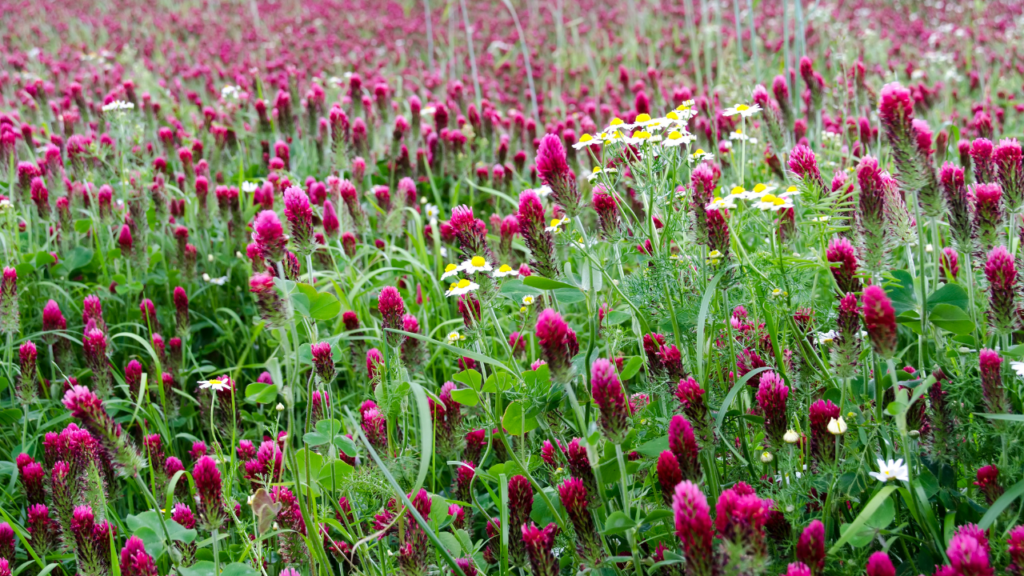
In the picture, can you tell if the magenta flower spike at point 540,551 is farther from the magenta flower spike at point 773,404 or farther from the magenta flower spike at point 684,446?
the magenta flower spike at point 773,404

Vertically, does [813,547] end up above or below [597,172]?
below

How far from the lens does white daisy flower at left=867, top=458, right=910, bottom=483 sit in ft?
5.06

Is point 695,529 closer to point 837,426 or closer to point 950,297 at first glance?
point 837,426

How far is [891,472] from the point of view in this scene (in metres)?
1.57

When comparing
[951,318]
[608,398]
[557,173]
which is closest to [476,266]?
[557,173]

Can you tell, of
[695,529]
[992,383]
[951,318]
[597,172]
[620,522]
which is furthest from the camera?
[597,172]

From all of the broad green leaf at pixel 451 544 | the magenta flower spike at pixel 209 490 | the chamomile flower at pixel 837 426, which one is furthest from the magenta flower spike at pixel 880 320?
the magenta flower spike at pixel 209 490

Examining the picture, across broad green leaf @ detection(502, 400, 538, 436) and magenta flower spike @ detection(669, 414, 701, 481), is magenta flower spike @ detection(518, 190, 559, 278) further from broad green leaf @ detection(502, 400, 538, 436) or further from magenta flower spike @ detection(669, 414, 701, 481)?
magenta flower spike @ detection(669, 414, 701, 481)

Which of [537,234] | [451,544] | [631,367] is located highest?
[537,234]

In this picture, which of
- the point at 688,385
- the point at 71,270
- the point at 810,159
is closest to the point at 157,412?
the point at 71,270

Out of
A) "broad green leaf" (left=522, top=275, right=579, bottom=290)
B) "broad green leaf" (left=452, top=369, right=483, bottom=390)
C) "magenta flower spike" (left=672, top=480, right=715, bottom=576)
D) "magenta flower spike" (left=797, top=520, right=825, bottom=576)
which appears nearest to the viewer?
"magenta flower spike" (left=672, top=480, right=715, bottom=576)

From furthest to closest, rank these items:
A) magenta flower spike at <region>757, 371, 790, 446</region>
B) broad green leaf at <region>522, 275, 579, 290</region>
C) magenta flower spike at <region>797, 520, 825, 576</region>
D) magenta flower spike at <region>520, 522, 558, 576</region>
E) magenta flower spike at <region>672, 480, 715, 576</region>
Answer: broad green leaf at <region>522, 275, 579, 290</region>, magenta flower spike at <region>757, 371, 790, 446</region>, magenta flower spike at <region>520, 522, 558, 576</region>, magenta flower spike at <region>797, 520, 825, 576</region>, magenta flower spike at <region>672, 480, 715, 576</region>

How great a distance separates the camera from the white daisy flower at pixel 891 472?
60.7 inches

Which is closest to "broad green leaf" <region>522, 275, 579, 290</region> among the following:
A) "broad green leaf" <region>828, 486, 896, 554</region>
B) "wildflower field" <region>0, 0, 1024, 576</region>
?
"wildflower field" <region>0, 0, 1024, 576</region>
